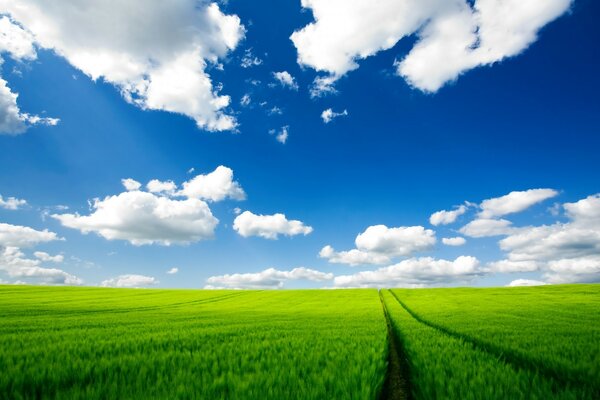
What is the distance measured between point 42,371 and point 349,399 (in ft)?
16.6

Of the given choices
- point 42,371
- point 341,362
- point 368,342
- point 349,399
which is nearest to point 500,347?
point 368,342

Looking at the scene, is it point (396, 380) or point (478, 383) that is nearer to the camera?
point (478, 383)

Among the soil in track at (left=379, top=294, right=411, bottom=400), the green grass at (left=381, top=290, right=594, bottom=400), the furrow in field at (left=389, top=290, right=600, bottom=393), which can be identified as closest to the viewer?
the green grass at (left=381, top=290, right=594, bottom=400)

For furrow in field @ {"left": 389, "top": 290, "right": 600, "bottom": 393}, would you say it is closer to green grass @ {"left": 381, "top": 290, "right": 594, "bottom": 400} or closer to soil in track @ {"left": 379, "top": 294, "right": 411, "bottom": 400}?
green grass @ {"left": 381, "top": 290, "right": 594, "bottom": 400}

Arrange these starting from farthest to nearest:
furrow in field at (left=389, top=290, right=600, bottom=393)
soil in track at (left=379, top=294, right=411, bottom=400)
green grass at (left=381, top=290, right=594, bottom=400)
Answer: soil in track at (left=379, top=294, right=411, bottom=400)
furrow in field at (left=389, top=290, right=600, bottom=393)
green grass at (left=381, top=290, right=594, bottom=400)

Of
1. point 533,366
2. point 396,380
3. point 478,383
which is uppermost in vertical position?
point 478,383

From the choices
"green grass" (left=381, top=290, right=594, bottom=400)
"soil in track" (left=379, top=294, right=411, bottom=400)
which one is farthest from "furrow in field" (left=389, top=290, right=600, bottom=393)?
"soil in track" (left=379, top=294, right=411, bottom=400)

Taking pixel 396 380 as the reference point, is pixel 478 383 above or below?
above

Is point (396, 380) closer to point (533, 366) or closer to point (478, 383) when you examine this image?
point (478, 383)

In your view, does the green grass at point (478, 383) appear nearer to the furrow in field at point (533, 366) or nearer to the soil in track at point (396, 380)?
the furrow in field at point (533, 366)

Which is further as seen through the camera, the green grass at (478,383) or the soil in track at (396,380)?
the soil in track at (396,380)

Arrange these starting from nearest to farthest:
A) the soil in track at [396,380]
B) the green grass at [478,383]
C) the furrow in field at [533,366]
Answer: the green grass at [478,383], the furrow in field at [533,366], the soil in track at [396,380]

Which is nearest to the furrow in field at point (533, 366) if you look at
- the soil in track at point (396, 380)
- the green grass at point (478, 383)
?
the green grass at point (478, 383)

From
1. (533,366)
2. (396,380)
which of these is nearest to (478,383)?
(396,380)
